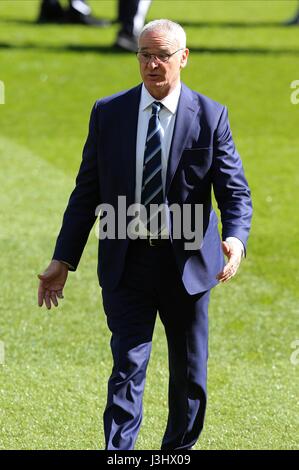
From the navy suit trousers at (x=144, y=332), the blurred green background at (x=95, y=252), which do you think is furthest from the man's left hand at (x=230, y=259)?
the blurred green background at (x=95, y=252)

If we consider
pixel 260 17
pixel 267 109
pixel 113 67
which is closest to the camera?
pixel 267 109

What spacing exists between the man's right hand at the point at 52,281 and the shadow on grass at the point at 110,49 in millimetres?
13531

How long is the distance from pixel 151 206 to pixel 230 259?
457mm

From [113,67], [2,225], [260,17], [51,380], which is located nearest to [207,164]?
[51,380]

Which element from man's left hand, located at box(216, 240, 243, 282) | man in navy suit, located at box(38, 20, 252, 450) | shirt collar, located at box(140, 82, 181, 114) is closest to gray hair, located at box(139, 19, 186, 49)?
man in navy suit, located at box(38, 20, 252, 450)

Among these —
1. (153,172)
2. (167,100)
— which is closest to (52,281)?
(153,172)

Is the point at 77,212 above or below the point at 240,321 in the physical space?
above

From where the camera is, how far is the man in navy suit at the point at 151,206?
5680 millimetres

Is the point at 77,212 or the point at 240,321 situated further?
the point at 240,321
